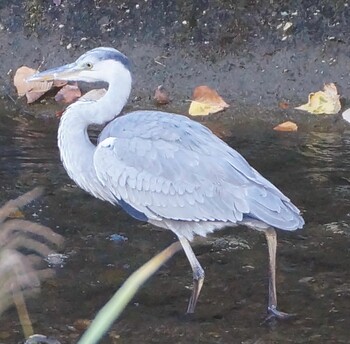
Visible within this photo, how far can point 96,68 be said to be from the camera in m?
4.36

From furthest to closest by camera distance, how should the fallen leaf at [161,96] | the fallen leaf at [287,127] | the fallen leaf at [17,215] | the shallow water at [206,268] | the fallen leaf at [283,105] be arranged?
→ 1. the fallen leaf at [161,96]
2. the fallen leaf at [283,105]
3. the fallen leaf at [287,127]
4. the fallen leaf at [17,215]
5. the shallow water at [206,268]

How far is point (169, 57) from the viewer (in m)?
7.62

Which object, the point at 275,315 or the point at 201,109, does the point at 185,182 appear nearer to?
the point at 275,315

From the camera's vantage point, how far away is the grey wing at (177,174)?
3910mm

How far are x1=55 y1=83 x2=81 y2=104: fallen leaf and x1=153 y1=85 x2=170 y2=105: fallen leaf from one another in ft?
2.14

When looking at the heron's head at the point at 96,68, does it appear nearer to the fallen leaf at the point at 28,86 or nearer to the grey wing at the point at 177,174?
the grey wing at the point at 177,174

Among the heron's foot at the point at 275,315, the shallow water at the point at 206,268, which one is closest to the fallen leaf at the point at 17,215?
the shallow water at the point at 206,268

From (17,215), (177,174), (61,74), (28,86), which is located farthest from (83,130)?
(28,86)

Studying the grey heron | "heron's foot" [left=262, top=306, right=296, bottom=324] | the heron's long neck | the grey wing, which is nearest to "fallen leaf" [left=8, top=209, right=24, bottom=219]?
the heron's long neck

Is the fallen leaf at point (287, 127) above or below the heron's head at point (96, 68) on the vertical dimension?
below

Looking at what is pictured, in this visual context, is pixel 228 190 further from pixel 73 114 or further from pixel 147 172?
pixel 73 114

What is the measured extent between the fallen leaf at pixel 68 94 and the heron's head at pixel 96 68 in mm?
2747

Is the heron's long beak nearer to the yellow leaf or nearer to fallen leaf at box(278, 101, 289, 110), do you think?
the yellow leaf

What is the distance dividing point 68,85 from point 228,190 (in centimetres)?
363
